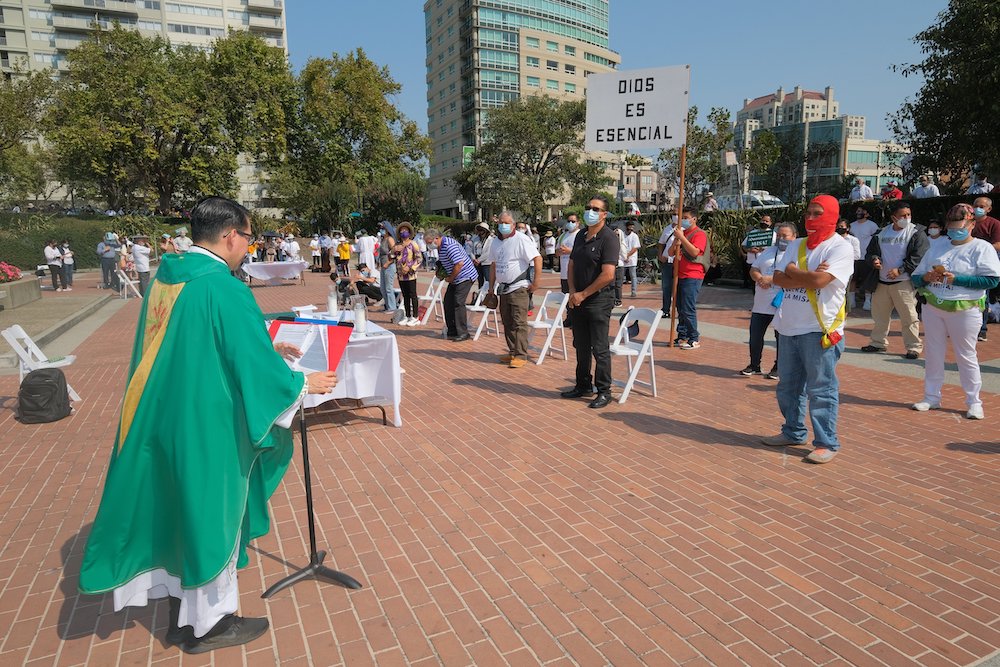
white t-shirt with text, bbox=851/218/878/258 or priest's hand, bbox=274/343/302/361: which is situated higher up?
white t-shirt with text, bbox=851/218/878/258

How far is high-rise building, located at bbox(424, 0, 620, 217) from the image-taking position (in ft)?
249

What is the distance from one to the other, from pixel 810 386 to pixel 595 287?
2.11 metres

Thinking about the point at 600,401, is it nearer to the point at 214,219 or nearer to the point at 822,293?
the point at 822,293

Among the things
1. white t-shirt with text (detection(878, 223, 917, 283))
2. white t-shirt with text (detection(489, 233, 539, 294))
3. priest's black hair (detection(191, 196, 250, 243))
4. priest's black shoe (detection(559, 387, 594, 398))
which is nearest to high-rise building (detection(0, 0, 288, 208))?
white t-shirt with text (detection(489, 233, 539, 294))

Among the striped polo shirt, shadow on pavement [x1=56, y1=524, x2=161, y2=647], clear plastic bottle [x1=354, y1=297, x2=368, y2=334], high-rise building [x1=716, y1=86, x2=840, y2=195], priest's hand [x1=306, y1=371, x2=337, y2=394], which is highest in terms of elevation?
high-rise building [x1=716, y1=86, x2=840, y2=195]

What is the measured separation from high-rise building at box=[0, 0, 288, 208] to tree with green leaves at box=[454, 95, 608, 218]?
30.2m

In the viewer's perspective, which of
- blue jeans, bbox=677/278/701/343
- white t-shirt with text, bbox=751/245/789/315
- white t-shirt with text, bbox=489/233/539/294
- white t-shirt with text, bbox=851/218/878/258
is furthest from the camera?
white t-shirt with text, bbox=851/218/878/258

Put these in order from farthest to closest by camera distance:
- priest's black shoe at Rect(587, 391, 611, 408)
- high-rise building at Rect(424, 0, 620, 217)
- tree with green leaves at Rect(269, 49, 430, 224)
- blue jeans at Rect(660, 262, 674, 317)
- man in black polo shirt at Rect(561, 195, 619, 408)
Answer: high-rise building at Rect(424, 0, 620, 217), tree with green leaves at Rect(269, 49, 430, 224), blue jeans at Rect(660, 262, 674, 317), priest's black shoe at Rect(587, 391, 611, 408), man in black polo shirt at Rect(561, 195, 619, 408)

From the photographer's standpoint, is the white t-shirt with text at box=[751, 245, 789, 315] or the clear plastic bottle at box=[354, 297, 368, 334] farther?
the white t-shirt with text at box=[751, 245, 789, 315]

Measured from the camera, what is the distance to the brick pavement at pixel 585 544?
2695 mm

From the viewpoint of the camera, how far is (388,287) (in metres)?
13.0

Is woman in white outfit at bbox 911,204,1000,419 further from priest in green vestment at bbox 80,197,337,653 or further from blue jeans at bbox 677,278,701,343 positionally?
priest in green vestment at bbox 80,197,337,653

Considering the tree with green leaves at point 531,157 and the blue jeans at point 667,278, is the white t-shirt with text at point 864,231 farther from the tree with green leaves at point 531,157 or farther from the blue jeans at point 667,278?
the tree with green leaves at point 531,157

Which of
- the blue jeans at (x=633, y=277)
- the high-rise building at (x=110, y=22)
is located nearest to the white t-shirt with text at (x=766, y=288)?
the blue jeans at (x=633, y=277)
